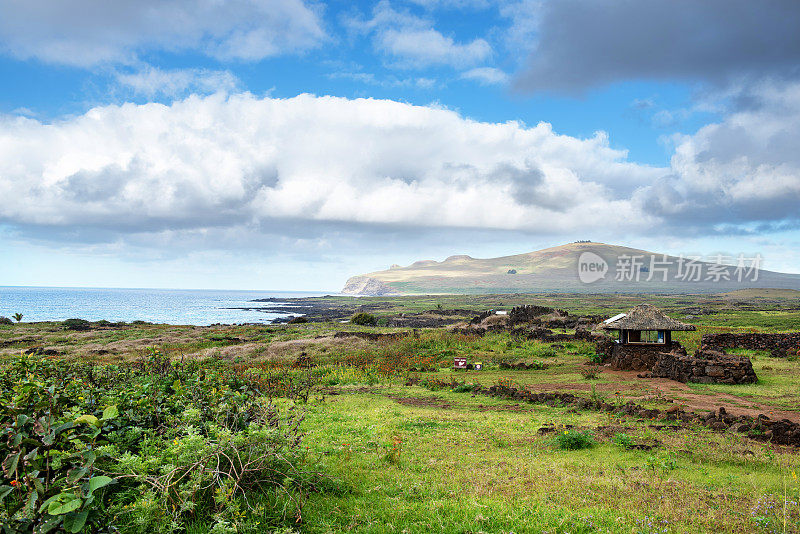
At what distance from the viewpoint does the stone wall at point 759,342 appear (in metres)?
28.0

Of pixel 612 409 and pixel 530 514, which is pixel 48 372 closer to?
pixel 530 514

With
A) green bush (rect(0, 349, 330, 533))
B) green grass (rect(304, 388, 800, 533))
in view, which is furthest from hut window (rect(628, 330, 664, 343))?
green bush (rect(0, 349, 330, 533))

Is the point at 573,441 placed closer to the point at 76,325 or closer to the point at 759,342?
the point at 759,342

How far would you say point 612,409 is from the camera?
47.8 ft

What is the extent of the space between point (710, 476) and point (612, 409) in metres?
6.57

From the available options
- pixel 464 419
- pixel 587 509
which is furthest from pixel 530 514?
pixel 464 419

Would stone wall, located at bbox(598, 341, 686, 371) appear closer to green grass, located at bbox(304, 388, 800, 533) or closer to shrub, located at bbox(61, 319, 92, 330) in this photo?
green grass, located at bbox(304, 388, 800, 533)

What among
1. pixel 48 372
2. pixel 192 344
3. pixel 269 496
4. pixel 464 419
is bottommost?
pixel 192 344

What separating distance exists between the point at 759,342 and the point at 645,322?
37.7 ft

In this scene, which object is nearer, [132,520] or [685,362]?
[132,520]

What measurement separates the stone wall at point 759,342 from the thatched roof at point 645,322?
4.46m

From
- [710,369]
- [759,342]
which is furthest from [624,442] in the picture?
[759,342]

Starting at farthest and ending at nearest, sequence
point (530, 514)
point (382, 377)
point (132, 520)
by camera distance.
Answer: point (382, 377) < point (530, 514) < point (132, 520)

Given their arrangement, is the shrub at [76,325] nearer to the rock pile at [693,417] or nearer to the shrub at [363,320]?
the shrub at [363,320]
